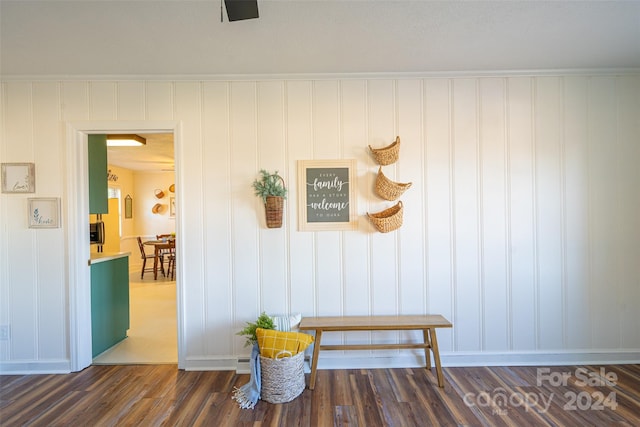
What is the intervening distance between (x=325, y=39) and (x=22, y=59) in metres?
2.36

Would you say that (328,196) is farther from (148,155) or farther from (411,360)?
(148,155)

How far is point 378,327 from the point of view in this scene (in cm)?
229

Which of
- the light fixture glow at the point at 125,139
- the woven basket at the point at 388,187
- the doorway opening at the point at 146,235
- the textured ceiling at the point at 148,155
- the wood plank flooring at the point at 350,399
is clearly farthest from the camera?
the textured ceiling at the point at 148,155

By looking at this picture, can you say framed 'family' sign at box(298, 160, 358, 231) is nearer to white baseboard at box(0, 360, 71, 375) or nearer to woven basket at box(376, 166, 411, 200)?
woven basket at box(376, 166, 411, 200)

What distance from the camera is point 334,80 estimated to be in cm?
257

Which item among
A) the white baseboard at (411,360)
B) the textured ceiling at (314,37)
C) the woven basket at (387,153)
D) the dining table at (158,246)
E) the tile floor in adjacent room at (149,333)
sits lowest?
the tile floor in adjacent room at (149,333)

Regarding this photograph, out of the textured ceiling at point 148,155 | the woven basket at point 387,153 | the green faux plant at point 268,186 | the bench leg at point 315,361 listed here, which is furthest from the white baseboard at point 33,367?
the woven basket at point 387,153

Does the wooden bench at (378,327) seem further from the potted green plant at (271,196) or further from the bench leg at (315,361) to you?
the potted green plant at (271,196)

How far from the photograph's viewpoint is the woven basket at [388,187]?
8.02 ft

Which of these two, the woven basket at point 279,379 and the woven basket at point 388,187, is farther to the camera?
the woven basket at point 388,187

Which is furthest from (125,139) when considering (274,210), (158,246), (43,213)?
(158,246)

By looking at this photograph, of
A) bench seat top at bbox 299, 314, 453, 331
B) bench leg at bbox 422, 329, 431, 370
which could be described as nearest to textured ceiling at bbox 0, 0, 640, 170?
bench seat top at bbox 299, 314, 453, 331

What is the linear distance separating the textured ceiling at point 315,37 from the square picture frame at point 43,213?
1091mm

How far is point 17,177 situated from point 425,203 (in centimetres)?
356
